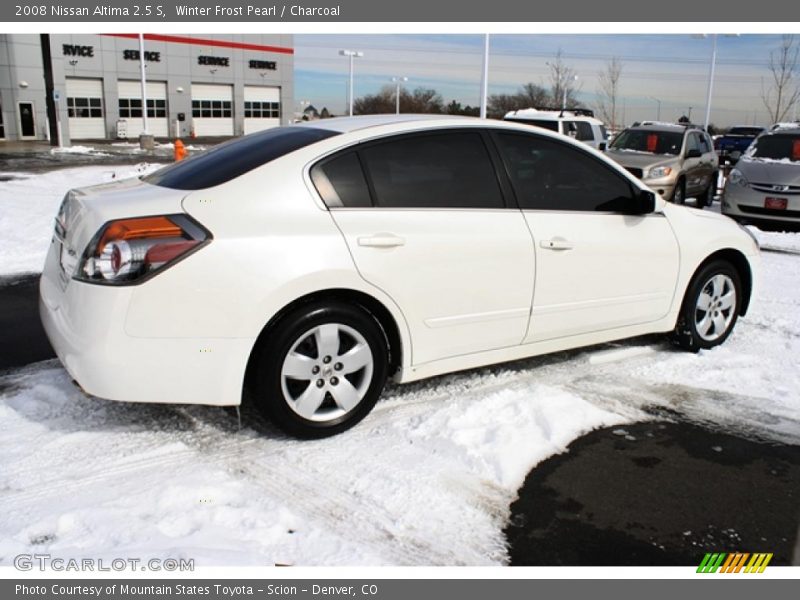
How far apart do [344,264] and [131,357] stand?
1118 mm

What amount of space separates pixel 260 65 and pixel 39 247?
4669 cm

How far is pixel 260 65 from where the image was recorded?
171 ft

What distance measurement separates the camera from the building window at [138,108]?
4526cm

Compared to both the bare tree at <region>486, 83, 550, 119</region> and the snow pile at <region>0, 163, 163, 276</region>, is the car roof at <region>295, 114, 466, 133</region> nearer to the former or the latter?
the snow pile at <region>0, 163, 163, 276</region>

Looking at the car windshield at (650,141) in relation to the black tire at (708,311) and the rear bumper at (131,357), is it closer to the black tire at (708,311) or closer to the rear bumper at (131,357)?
the black tire at (708,311)

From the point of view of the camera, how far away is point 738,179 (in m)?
12.7

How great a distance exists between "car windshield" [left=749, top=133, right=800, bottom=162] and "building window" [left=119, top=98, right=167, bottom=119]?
40.7 m

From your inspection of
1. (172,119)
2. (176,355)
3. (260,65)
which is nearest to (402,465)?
(176,355)

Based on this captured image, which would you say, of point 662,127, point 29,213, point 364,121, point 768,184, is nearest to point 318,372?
point 364,121

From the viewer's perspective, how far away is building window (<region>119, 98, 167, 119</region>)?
45256 mm

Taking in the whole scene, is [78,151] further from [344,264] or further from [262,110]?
[344,264]

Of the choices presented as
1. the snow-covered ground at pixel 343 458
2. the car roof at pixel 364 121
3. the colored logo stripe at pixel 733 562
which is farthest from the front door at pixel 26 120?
the colored logo stripe at pixel 733 562

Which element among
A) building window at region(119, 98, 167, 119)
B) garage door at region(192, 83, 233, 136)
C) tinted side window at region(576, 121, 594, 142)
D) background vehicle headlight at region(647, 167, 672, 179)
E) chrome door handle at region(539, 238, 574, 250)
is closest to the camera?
chrome door handle at region(539, 238, 574, 250)

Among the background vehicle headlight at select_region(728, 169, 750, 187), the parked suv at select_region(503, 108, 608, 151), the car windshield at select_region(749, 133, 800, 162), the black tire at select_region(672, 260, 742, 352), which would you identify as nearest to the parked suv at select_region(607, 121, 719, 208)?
the background vehicle headlight at select_region(728, 169, 750, 187)
